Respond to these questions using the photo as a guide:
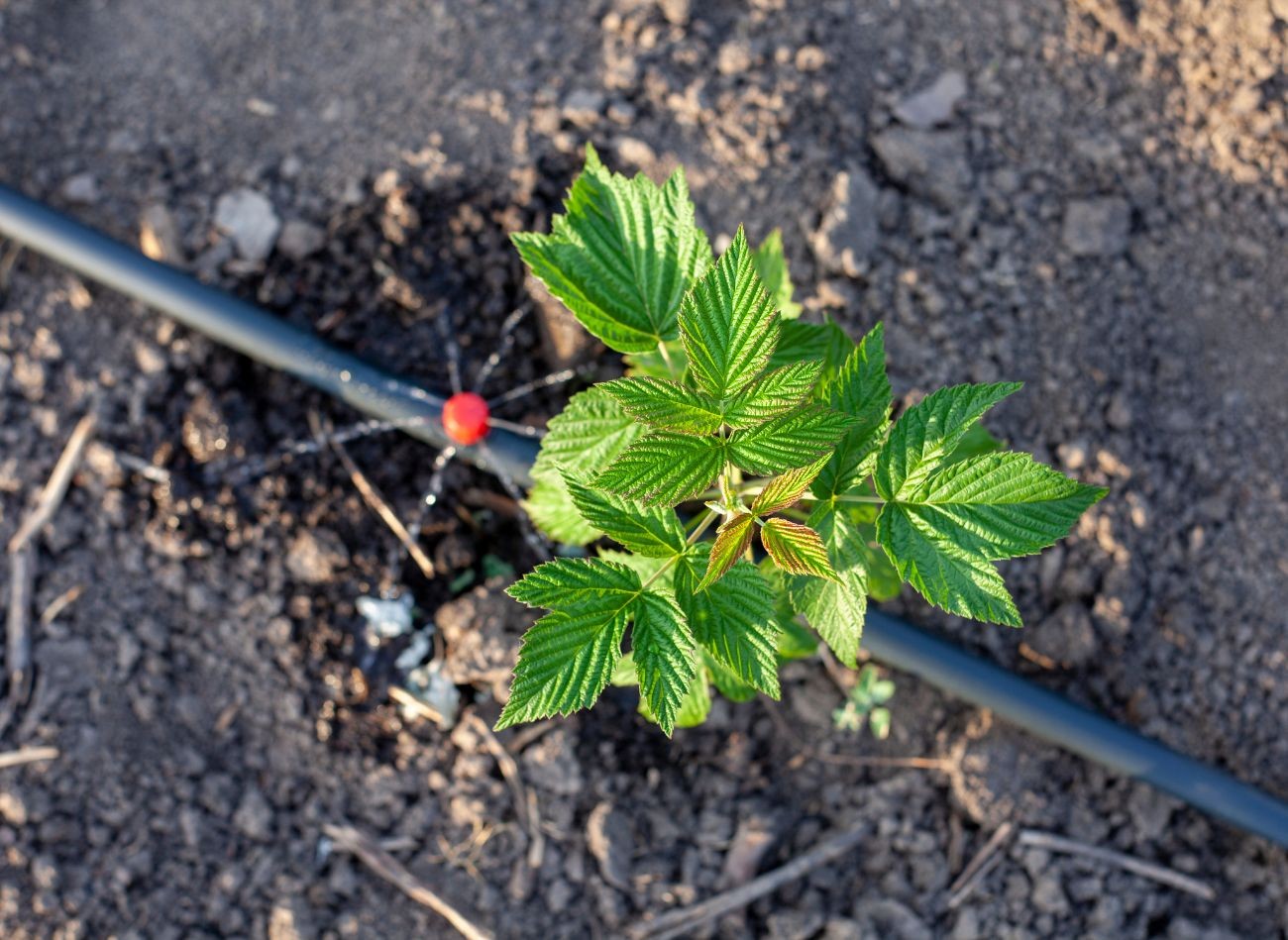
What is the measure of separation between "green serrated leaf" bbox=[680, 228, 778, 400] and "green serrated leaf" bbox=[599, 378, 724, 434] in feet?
0.13

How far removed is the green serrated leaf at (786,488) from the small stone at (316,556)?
124cm

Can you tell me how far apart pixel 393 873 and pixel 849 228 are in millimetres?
1660

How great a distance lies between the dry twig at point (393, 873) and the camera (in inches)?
90.0

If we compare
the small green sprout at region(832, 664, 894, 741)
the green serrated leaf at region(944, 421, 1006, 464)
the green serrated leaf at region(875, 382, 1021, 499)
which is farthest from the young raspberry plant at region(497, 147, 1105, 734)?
the small green sprout at region(832, 664, 894, 741)

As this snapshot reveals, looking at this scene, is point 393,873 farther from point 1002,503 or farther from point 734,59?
point 734,59

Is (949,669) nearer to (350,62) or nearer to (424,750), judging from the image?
(424,750)

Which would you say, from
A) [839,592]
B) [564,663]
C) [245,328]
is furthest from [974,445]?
[245,328]

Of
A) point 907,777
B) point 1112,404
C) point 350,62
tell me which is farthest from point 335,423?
point 1112,404

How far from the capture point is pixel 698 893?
7.59 feet

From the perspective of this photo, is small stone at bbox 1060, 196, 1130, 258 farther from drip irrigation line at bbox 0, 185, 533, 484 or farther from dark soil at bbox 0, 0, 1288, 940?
drip irrigation line at bbox 0, 185, 533, 484

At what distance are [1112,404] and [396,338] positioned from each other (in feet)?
5.19

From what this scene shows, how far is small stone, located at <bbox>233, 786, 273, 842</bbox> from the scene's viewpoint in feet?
7.63

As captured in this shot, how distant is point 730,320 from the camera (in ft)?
4.61

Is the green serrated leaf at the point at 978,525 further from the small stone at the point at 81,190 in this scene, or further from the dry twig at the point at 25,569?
the small stone at the point at 81,190
